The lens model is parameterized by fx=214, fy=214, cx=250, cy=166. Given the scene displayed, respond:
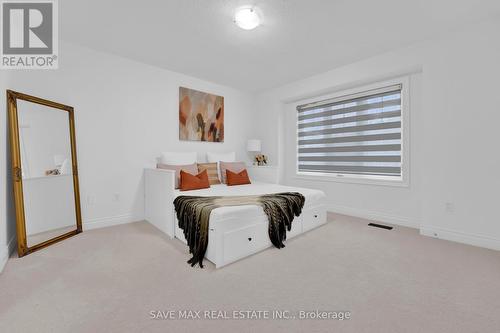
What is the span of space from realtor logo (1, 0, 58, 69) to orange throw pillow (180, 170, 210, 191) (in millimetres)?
1980

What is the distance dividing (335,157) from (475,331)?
110 inches

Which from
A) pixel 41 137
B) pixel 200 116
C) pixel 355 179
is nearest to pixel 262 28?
pixel 200 116

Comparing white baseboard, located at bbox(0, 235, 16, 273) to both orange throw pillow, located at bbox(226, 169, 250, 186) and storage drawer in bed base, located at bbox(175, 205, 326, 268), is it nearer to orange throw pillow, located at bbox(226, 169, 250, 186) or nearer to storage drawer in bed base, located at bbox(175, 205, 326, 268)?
storage drawer in bed base, located at bbox(175, 205, 326, 268)

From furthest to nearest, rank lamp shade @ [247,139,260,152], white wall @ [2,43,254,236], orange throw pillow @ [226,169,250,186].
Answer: lamp shade @ [247,139,260,152], orange throw pillow @ [226,169,250,186], white wall @ [2,43,254,236]

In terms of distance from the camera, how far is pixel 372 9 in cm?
204

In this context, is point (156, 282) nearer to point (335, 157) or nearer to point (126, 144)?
point (126, 144)

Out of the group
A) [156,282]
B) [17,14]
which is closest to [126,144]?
[17,14]

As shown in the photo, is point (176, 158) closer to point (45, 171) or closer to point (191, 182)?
point (191, 182)

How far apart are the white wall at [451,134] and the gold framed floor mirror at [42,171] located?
154 inches

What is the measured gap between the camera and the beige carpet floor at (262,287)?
3.96 ft

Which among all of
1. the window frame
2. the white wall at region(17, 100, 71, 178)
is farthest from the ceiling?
the white wall at region(17, 100, 71, 178)

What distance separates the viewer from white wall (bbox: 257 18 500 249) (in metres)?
2.22

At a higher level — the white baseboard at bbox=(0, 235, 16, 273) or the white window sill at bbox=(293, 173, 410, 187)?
the white window sill at bbox=(293, 173, 410, 187)

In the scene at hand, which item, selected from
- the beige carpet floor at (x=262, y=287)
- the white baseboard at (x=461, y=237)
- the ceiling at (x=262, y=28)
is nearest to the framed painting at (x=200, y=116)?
the ceiling at (x=262, y=28)
